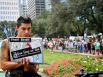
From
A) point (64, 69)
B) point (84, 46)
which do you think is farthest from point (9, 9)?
point (64, 69)

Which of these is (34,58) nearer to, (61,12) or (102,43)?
(102,43)

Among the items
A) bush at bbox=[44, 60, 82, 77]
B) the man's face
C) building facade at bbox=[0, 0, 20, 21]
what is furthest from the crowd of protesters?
building facade at bbox=[0, 0, 20, 21]

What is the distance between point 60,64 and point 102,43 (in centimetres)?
1990

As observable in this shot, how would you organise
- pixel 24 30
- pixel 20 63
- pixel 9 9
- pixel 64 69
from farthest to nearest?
pixel 9 9 → pixel 64 69 → pixel 24 30 → pixel 20 63

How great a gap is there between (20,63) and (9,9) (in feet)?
623

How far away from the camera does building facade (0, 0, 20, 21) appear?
189000 millimetres

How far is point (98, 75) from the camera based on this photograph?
4730mm

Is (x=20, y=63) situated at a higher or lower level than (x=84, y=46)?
higher

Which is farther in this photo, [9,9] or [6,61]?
[9,9]

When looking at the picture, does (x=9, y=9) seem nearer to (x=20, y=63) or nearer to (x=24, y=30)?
(x=24, y=30)

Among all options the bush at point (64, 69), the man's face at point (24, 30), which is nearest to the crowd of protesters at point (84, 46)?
the bush at point (64, 69)

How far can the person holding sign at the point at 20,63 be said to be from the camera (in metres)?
4.09

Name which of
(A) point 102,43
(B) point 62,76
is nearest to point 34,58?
(B) point 62,76

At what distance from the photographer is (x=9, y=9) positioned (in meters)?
192
